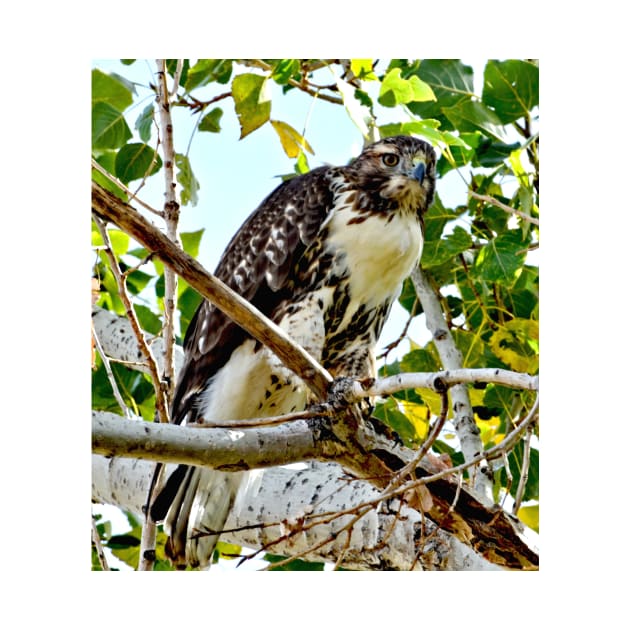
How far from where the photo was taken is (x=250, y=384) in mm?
2363

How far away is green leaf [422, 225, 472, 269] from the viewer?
2439 mm

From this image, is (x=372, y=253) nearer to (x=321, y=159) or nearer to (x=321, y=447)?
(x=321, y=159)

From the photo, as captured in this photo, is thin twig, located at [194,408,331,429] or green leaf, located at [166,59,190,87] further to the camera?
green leaf, located at [166,59,190,87]

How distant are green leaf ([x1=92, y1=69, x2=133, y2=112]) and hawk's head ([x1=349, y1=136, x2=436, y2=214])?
61cm

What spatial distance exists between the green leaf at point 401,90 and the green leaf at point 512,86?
150mm

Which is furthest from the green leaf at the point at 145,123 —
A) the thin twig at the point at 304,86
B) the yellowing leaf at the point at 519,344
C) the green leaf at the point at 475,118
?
the yellowing leaf at the point at 519,344

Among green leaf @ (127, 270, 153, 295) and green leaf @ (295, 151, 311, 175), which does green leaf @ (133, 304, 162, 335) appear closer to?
green leaf @ (127, 270, 153, 295)

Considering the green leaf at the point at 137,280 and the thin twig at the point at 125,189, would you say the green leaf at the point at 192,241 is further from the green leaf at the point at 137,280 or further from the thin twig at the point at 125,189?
the green leaf at the point at 137,280

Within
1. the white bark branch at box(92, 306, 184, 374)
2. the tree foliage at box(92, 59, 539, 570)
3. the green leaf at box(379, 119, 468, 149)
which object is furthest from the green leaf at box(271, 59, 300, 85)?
the white bark branch at box(92, 306, 184, 374)

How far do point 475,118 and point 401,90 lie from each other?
0.23 metres
